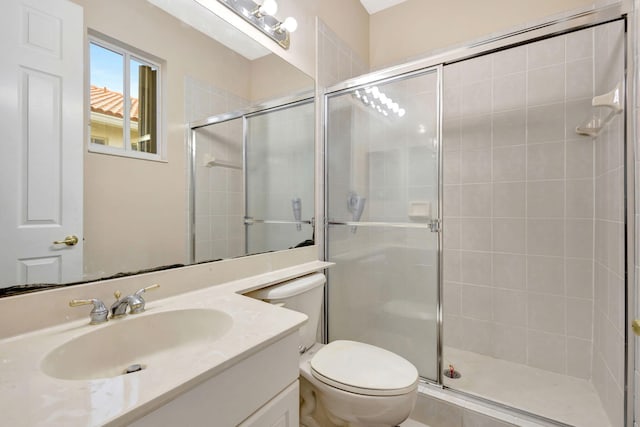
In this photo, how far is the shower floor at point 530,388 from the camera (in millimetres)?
1426

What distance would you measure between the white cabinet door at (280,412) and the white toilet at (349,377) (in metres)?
0.32

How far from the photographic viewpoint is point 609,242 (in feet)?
4.78

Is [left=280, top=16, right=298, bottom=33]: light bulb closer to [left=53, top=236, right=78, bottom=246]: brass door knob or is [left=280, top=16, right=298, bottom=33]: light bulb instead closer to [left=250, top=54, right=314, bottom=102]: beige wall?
[left=250, top=54, right=314, bottom=102]: beige wall

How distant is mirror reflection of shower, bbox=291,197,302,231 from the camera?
1.72 m

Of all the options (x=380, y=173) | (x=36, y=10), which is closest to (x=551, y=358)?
(x=380, y=173)

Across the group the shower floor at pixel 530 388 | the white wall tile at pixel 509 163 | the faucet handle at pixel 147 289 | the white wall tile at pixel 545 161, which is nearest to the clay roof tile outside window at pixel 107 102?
the faucet handle at pixel 147 289

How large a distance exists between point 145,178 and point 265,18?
101 centimetres

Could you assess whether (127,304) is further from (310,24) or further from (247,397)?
(310,24)

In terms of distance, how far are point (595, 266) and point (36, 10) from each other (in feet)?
8.75

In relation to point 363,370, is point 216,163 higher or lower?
higher

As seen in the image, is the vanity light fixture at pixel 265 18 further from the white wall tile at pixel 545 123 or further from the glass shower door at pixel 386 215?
the white wall tile at pixel 545 123

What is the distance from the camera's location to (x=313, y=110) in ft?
5.98

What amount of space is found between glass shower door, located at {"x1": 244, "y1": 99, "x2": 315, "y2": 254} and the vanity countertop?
63 cm

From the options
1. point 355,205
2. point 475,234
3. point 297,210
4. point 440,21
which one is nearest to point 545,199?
point 475,234
